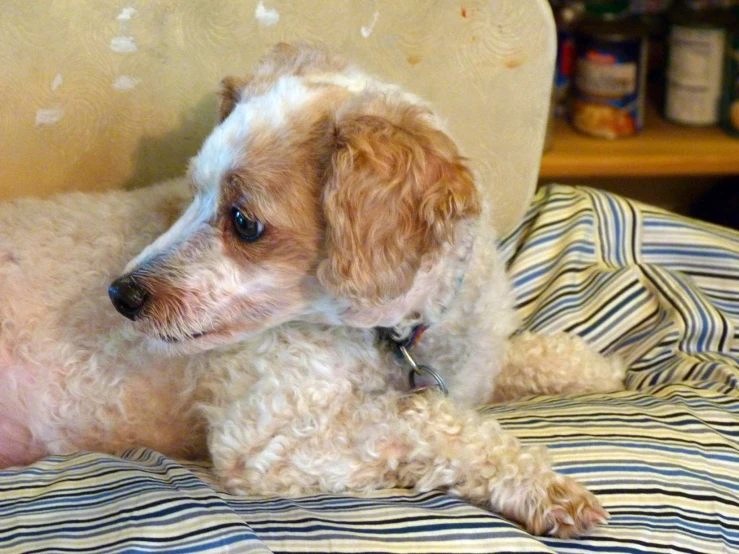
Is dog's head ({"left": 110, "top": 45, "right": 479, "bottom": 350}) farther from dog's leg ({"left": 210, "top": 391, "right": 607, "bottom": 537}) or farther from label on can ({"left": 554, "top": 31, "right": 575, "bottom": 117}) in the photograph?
label on can ({"left": 554, "top": 31, "right": 575, "bottom": 117})

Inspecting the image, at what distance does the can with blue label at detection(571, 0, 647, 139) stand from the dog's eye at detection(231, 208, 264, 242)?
1.21m

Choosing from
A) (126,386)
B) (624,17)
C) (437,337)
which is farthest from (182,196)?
(624,17)

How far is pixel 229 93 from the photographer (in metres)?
1.07

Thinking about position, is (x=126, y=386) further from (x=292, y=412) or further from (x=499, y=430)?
(x=499, y=430)

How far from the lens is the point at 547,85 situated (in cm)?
129

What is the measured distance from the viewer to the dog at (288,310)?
87 centimetres

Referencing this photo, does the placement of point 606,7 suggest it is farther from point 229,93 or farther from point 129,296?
point 129,296

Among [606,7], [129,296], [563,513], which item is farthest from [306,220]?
[606,7]

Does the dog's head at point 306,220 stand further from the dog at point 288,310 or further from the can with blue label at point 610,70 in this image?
the can with blue label at point 610,70

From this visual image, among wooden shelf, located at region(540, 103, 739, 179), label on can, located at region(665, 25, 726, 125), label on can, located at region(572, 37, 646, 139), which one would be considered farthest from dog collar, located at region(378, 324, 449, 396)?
label on can, located at region(665, 25, 726, 125)

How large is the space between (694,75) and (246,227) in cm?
134

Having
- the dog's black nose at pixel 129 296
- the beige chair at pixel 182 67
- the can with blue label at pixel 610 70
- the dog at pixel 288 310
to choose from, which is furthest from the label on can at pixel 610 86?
the dog's black nose at pixel 129 296

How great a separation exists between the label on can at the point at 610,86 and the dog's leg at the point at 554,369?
0.78 metres

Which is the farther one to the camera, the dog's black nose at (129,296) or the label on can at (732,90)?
the label on can at (732,90)
